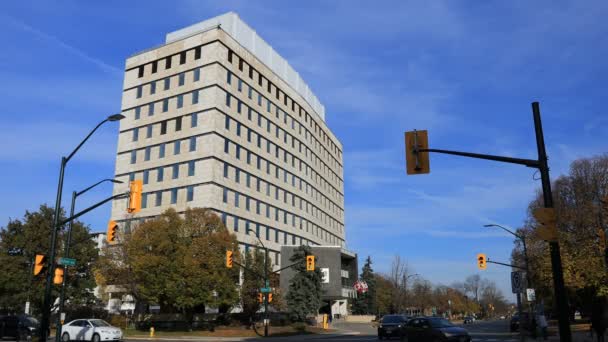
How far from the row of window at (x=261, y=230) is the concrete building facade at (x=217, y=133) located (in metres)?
0.15

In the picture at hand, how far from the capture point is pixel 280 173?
83.3m

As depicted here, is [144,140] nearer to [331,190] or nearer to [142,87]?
[142,87]

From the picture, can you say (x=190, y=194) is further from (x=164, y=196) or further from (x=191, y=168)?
(x=164, y=196)

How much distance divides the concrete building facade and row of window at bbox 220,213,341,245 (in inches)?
5.8

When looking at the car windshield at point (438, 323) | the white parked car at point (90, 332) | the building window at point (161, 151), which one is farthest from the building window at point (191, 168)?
the car windshield at point (438, 323)

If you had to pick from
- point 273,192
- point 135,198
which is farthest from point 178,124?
point 135,198

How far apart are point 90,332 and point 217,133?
4056 cm

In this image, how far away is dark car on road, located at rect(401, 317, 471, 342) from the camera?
21156 mm

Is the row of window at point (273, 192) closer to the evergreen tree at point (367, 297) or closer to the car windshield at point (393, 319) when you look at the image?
the evergreen tree at point (367, 297)

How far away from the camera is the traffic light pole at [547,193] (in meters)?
12.2

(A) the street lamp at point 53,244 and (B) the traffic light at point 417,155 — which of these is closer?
(B) the traffic light at point 417,155

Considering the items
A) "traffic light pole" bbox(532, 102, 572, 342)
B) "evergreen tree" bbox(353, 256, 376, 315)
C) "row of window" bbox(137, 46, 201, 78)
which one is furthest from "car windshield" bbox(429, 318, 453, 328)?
Result: "evergreen tree" bbox(353, 256, 376, 315)

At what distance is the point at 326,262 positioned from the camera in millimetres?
78938

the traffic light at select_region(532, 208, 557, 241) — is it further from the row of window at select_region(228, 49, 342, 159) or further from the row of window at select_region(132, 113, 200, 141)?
the row of window at select_region(228, 49, 342, 159)
